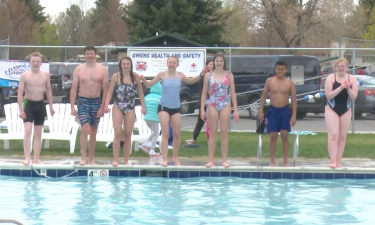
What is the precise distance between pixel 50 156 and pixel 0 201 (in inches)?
136

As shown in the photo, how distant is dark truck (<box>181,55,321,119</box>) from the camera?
18766 mm

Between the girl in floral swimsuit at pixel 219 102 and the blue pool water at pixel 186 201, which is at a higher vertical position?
the girl in floral swimsuit at pixel 219 102

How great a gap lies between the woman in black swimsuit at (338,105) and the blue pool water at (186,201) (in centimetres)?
58

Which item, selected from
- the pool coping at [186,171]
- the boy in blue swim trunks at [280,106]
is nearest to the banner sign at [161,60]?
the boy in blue swim trunks at [280,106]

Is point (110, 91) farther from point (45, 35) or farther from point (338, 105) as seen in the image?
point (45, 35)

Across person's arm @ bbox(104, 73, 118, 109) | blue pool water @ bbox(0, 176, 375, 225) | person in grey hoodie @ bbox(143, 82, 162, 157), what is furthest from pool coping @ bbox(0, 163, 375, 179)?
person in grey hoodie @ bbox(143, 82, 162, 157)

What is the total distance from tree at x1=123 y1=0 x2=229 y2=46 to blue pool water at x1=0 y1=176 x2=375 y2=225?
82.2 ft

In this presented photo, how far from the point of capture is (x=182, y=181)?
9672 millimetres

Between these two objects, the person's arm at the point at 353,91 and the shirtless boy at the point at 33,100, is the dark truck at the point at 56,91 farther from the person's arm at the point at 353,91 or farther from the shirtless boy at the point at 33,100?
the person's arm at the point at 353,91

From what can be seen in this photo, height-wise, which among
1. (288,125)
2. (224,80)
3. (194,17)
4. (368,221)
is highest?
(194,17)

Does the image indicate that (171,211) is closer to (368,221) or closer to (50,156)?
(368,221)

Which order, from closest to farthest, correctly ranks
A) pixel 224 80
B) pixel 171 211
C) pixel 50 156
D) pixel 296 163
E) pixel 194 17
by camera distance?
1. pixel 171 211
2. pixel 224 80
3. pixel 296 163
4. pixel 50 156
5. pixel 194 17

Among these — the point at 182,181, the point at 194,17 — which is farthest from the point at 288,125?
the point at 194,17

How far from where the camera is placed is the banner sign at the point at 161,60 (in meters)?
14.7
